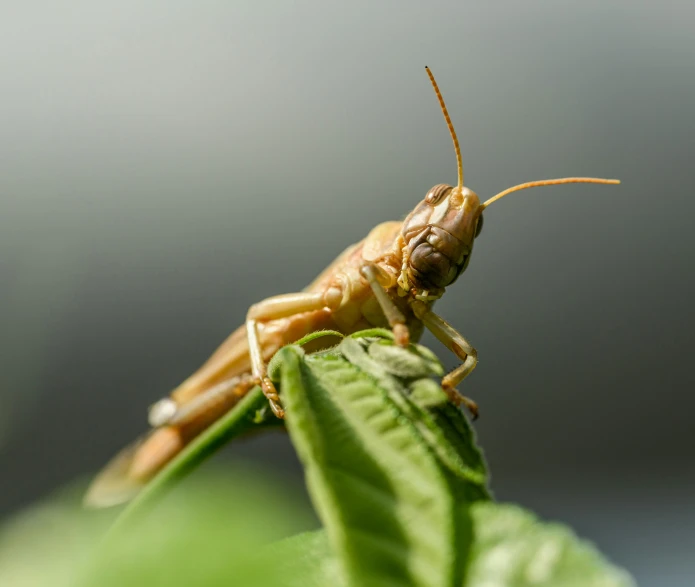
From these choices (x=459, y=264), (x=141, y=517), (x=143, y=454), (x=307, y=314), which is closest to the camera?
(x=141, y=517)

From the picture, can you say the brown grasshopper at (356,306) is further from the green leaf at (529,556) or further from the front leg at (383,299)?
the green leaf at (529,556)

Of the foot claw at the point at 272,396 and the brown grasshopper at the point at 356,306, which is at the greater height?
the foot claw at the point at 272,396

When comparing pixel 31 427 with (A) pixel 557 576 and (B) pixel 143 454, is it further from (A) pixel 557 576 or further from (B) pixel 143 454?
(A) pixel 557 576

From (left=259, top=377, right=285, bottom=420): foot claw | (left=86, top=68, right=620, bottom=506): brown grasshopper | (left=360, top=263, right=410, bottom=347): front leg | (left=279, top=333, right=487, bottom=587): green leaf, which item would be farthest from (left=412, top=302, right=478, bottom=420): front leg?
(left=279, top=333, right=487, bottom=587): green leaf

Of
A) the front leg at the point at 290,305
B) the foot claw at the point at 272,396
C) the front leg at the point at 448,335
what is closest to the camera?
the foot claw at the point at 272,396

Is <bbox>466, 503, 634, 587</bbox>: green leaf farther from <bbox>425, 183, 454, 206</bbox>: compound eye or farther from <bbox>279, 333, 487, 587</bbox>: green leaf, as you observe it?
<bbox>425, 183, 454, 206</bbox>: compound eye

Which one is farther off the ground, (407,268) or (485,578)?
(485,578)

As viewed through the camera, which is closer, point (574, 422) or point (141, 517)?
point (141, 517)

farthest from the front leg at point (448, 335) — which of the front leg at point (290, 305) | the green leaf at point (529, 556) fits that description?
the green leaf at point (529, 556)

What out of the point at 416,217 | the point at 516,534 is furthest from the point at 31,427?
the point at 516,534
